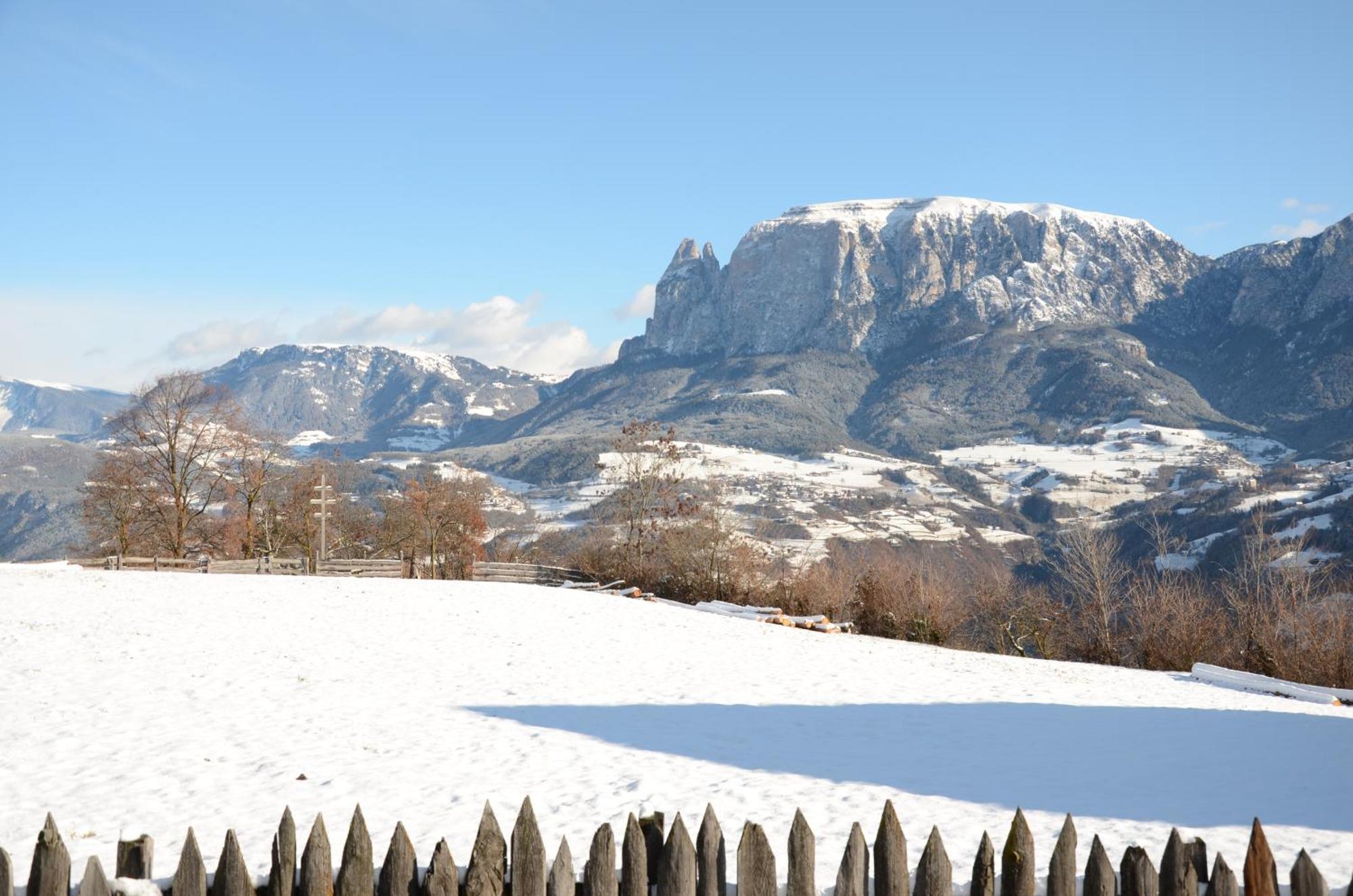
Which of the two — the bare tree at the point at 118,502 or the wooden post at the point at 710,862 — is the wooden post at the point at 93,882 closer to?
the wooden post at the point at 710,862

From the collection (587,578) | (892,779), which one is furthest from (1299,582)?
(892,779)

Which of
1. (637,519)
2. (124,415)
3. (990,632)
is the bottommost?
(990,632)

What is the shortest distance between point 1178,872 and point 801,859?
1.71 meters

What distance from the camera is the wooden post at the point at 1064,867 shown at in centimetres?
468

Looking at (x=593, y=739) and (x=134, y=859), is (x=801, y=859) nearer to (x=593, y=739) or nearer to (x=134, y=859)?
(x=134, y=859)

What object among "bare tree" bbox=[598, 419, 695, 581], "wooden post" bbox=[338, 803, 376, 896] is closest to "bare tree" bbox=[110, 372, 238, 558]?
"bare tree" bbox=[598, 419, 695, 581]

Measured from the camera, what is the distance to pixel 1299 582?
33.5 metres

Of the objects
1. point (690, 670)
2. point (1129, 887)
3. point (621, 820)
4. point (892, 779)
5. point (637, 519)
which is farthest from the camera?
point (637, 519)

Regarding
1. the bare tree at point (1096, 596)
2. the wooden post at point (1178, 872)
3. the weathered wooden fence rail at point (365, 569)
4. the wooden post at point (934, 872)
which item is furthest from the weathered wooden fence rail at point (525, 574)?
the wooden post at point (1178, 872)

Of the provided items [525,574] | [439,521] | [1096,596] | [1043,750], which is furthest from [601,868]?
[439,521]

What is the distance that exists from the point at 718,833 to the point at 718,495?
37279 millimetres

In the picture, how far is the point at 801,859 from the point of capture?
15.4ft

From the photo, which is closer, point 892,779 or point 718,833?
point 718,833

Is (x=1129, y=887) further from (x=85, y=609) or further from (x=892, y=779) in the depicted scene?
(x=85, y=609)
